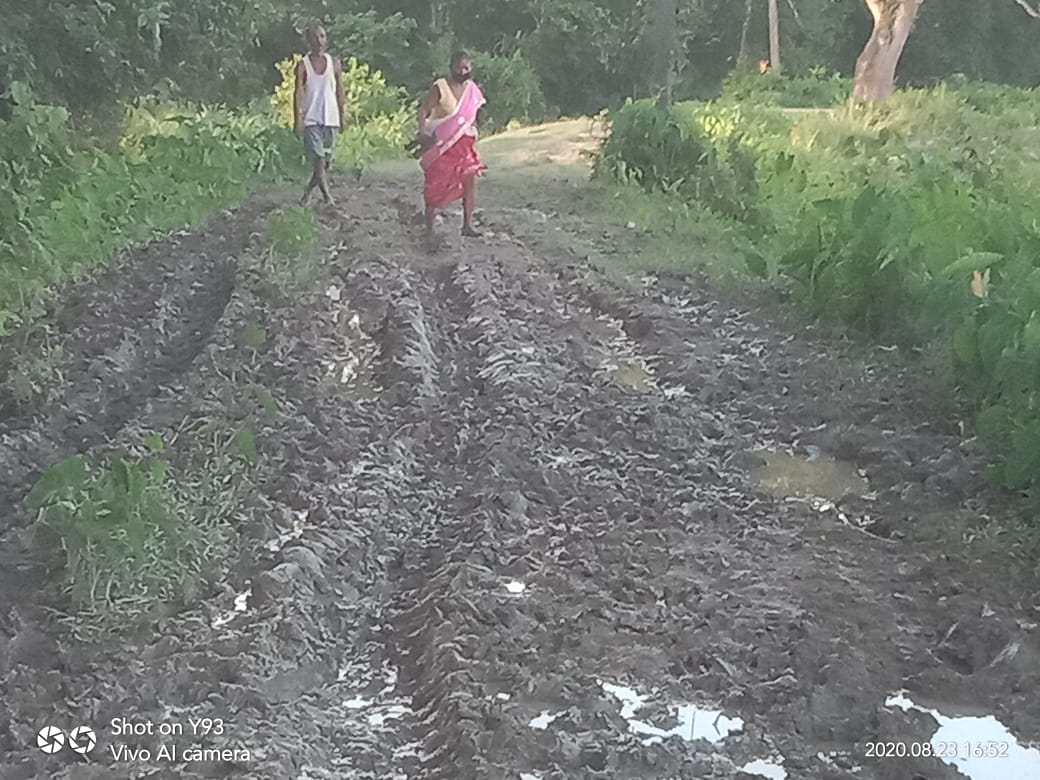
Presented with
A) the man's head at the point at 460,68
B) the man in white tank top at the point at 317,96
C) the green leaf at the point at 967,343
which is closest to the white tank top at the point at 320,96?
the man in white tank top at the point at 317,96

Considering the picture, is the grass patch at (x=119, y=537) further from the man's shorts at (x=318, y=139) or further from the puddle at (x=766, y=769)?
the man's shorts at (x=318, y=139)

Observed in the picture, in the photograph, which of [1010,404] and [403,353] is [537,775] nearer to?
[1010,404]

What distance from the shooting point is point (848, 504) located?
497 cm

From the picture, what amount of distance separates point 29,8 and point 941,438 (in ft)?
26.1

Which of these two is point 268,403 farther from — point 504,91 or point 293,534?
point 504,91

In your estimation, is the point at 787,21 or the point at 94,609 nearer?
the point at 94,609

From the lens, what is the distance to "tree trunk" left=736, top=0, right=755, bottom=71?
26.9 meters

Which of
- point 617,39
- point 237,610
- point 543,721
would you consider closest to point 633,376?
point 237,610

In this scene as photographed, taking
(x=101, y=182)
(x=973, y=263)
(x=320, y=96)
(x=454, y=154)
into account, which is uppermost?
(x=320, y=96)

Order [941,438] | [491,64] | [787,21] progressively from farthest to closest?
[787,21] → [491,64] → [941,438]

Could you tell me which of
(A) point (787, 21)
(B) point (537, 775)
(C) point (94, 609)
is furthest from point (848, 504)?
(A) point (787, 21)

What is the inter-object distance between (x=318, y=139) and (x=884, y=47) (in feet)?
35.7

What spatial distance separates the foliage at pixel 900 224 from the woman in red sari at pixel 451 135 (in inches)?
81.9

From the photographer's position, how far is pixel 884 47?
18422 mm
